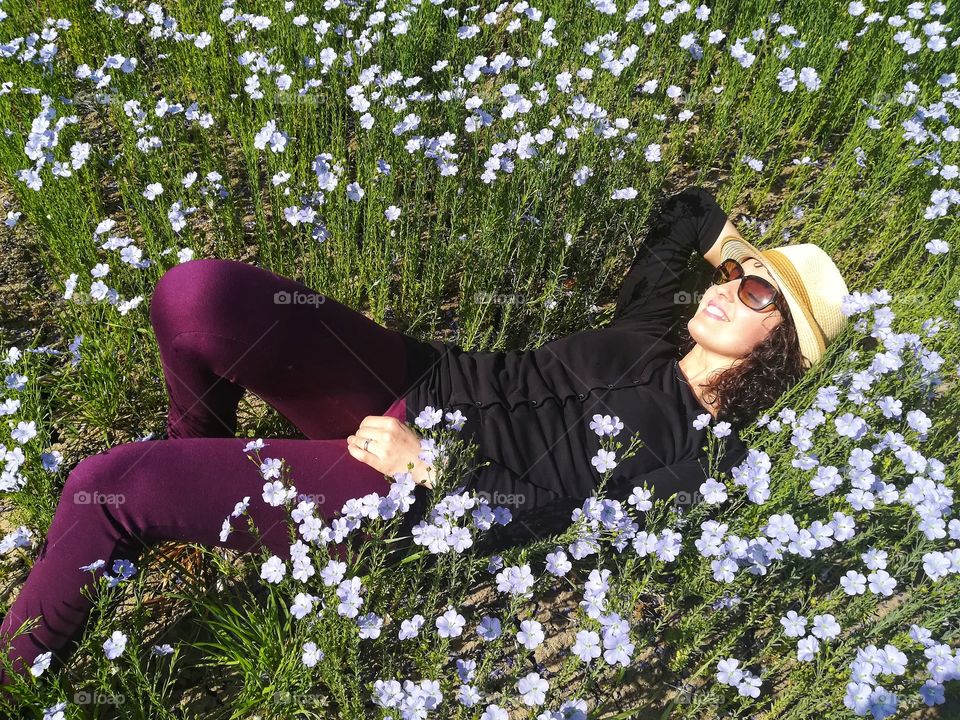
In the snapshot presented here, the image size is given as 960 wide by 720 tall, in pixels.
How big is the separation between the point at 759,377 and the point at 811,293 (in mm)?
402

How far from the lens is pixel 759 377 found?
2252 mm

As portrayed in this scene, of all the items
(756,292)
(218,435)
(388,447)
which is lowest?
(218,435)

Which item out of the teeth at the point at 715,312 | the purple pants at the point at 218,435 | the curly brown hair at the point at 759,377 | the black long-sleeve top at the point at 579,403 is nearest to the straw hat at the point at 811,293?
the curly brown hair at the point at 759,377

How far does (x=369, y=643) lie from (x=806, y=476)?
1436 mm

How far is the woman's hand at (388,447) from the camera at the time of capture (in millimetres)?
1980

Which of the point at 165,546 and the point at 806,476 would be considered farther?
the point at 165,546

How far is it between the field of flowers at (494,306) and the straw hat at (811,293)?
0.12 meters

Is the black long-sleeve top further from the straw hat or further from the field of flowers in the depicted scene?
the straw hat

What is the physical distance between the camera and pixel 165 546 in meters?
2.32

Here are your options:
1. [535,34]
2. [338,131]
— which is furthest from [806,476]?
[535,34]

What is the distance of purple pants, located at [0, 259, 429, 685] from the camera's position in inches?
69.5

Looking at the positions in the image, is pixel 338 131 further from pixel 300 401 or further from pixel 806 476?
pixel 806 476

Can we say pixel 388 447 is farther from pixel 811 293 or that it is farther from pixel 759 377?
pixel 811 293

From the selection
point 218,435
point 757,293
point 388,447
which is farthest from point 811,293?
point 218,435
